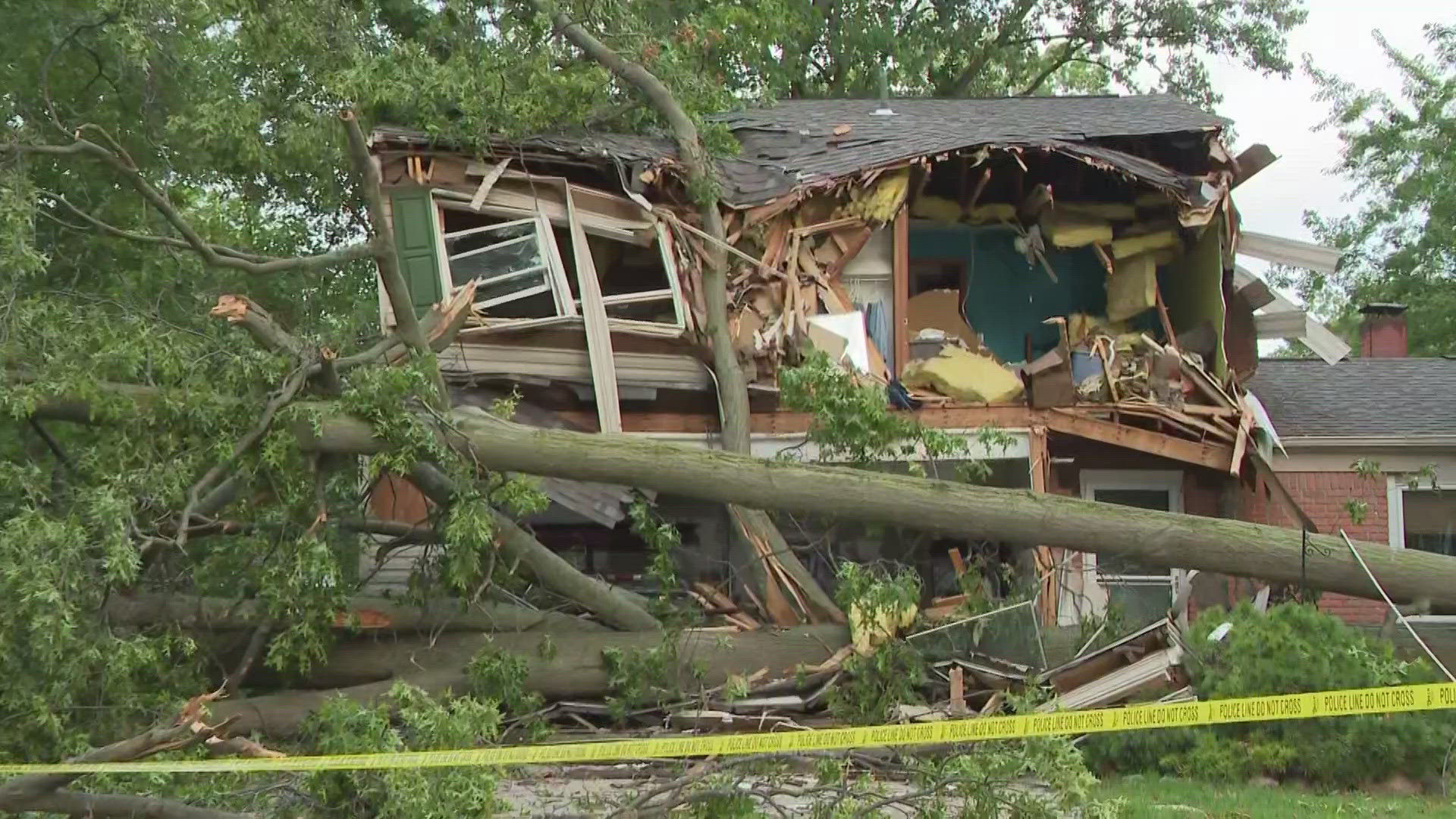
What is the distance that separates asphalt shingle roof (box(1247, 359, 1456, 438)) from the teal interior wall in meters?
2.27

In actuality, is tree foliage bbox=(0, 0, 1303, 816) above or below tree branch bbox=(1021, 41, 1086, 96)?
below

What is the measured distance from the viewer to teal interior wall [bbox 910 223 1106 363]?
12039 millimetres

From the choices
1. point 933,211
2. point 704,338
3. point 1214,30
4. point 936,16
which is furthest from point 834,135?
point 1214,30

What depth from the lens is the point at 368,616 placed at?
7133 millimetres

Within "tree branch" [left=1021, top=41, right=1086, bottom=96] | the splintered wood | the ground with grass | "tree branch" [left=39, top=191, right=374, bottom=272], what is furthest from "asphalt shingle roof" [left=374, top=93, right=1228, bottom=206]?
"tree branch" [left=1021, top=41, right=1086, bottom=96]

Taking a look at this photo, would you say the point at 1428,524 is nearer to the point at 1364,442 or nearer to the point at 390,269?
the point at 1364,442

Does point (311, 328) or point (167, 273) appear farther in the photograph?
point (167, 273)

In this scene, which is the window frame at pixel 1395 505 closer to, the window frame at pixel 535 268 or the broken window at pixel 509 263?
the window frame at pixel 535 268

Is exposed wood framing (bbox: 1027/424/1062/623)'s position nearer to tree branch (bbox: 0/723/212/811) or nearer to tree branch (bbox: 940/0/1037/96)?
tree branch (bbox: 0/723/212/811)

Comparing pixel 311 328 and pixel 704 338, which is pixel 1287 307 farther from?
pixel 311 328

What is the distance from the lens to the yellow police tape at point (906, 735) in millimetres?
4160

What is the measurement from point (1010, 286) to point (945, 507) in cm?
636

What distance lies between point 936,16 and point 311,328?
583 inches

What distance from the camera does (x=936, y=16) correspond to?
20.3m
